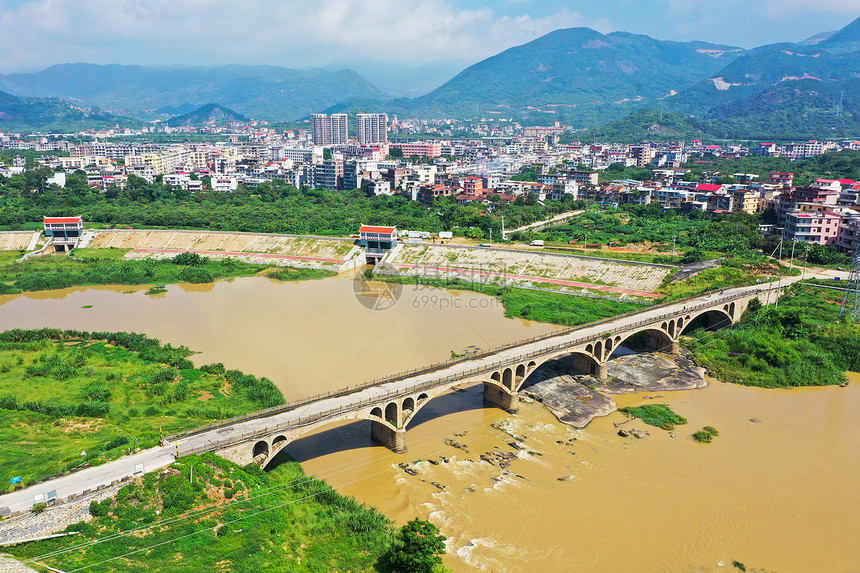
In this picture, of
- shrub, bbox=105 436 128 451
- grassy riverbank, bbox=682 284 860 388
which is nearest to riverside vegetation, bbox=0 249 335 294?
shrub, bbox=105 436 128 451

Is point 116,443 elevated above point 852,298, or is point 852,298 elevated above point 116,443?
point 852,298

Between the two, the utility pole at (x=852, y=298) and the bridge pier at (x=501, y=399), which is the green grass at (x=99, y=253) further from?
the utility pole at (x=852, y=298)

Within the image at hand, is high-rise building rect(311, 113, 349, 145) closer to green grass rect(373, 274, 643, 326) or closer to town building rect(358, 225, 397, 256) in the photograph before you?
town building rect(358, 225, 397, 256)

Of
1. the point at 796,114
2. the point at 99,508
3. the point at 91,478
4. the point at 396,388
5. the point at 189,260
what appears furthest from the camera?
the point at 796,114

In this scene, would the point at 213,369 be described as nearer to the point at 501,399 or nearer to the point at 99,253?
the point at 501,399

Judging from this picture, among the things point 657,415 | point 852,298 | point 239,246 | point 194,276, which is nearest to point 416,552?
point 657,415

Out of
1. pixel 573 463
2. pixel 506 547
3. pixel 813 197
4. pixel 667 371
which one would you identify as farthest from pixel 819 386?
pixel 813 197

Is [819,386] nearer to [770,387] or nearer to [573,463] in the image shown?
[770,387]
